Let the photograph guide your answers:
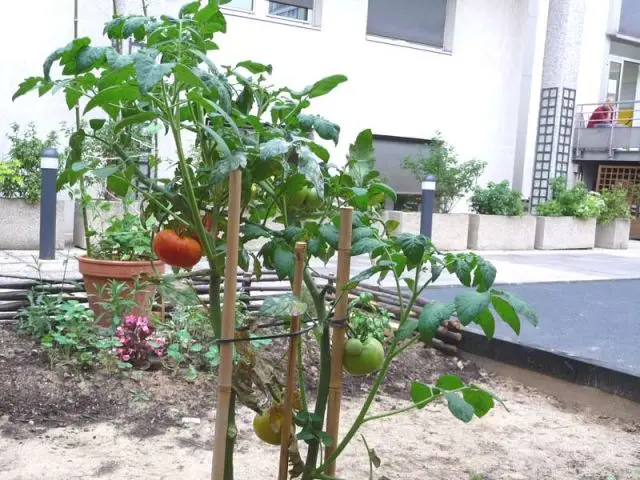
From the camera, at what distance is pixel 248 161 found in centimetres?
144

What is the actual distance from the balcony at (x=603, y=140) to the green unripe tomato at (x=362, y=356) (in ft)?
47.4

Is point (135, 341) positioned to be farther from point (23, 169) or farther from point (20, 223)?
point (23, 169)

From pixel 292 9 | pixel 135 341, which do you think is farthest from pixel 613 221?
pixel 135 341

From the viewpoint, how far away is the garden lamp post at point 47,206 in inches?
275

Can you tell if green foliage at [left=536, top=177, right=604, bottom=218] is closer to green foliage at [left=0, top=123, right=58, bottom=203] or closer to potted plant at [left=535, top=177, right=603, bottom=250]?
potted plant at [left=535, top=177, right=603, bottom=250]

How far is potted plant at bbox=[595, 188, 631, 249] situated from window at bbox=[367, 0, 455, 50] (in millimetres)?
4136

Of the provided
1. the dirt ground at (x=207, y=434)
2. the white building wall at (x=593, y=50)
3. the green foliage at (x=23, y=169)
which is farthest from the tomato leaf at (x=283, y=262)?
the white building wall at (x=593, y=50)

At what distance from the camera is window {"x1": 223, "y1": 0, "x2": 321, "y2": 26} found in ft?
36.8

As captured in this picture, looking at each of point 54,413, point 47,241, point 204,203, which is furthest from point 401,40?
point 204,203

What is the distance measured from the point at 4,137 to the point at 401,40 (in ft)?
22.7

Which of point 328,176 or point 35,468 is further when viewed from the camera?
point 35,468

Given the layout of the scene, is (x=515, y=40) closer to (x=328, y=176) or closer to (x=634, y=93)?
(x=634, y=93)

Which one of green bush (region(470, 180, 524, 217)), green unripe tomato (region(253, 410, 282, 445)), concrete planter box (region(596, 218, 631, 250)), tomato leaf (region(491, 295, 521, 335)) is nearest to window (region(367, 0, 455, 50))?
green bush (region(470, 180, 524, 217))

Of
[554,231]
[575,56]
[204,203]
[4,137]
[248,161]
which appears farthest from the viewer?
[575,56]
